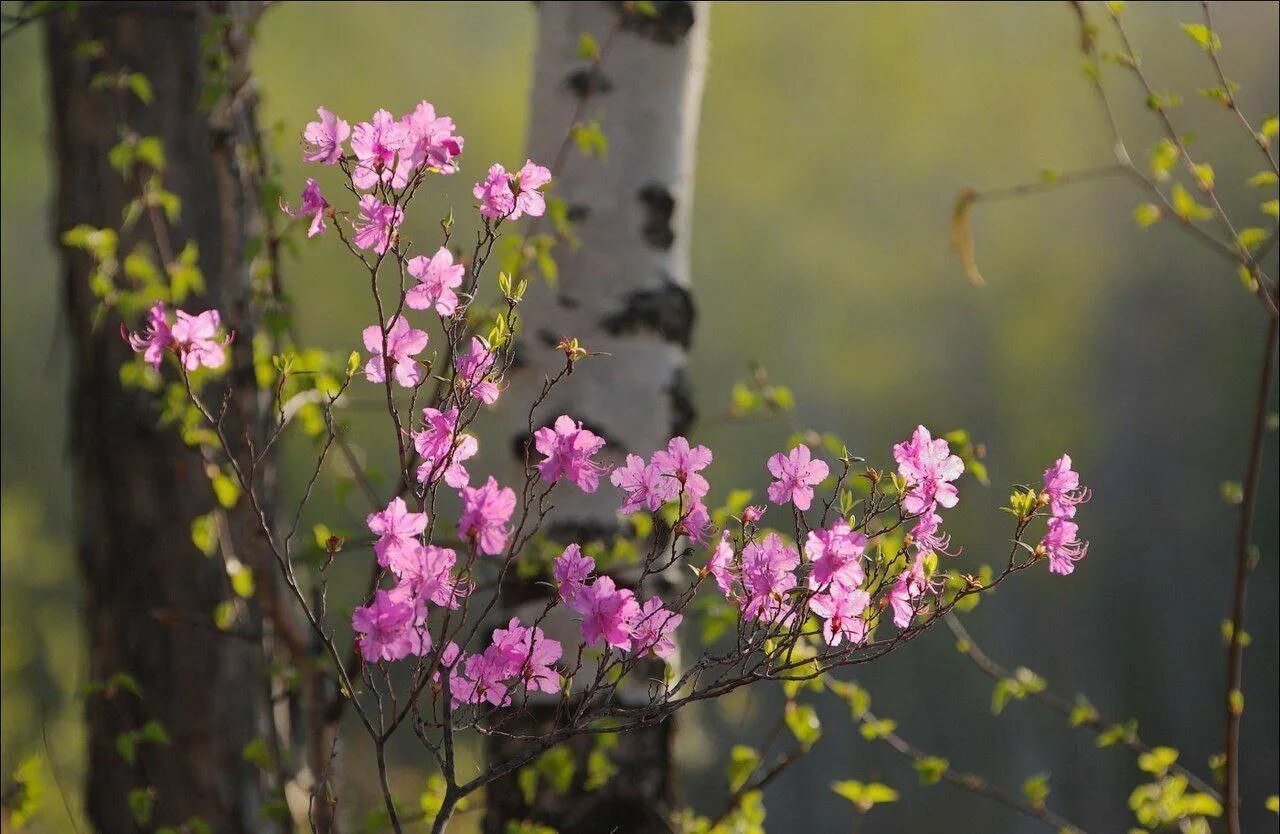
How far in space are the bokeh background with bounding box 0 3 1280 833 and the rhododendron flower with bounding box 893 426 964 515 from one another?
11017 millimetres

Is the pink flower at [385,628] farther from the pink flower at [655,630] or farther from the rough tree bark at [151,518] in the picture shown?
the rough tree bark at [151,518]

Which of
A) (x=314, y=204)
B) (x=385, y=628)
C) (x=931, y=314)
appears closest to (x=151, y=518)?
(x=314, y=204)

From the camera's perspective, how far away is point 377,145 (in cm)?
107

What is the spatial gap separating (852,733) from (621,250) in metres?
14.3

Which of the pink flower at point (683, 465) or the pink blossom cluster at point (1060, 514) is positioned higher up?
the pink flower at point (683, 465)

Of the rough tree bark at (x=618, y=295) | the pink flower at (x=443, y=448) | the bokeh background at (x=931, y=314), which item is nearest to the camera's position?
the pink flower at (x=443, y=448)

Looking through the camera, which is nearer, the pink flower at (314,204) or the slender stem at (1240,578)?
the pink flower at (314,204)

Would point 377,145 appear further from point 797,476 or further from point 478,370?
point 797,476

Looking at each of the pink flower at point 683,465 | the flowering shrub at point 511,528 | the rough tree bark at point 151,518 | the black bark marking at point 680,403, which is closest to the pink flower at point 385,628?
the flowering shrub at point 511,528

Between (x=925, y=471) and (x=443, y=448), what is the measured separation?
A: 47cm

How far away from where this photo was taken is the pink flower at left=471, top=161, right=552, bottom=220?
3.65 ft

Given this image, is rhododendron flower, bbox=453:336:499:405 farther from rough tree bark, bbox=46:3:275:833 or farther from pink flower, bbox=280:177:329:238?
rough tree bark, bbox=46:3:275:833

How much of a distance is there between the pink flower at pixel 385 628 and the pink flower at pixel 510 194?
38cm

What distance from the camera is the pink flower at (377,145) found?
1056mm
